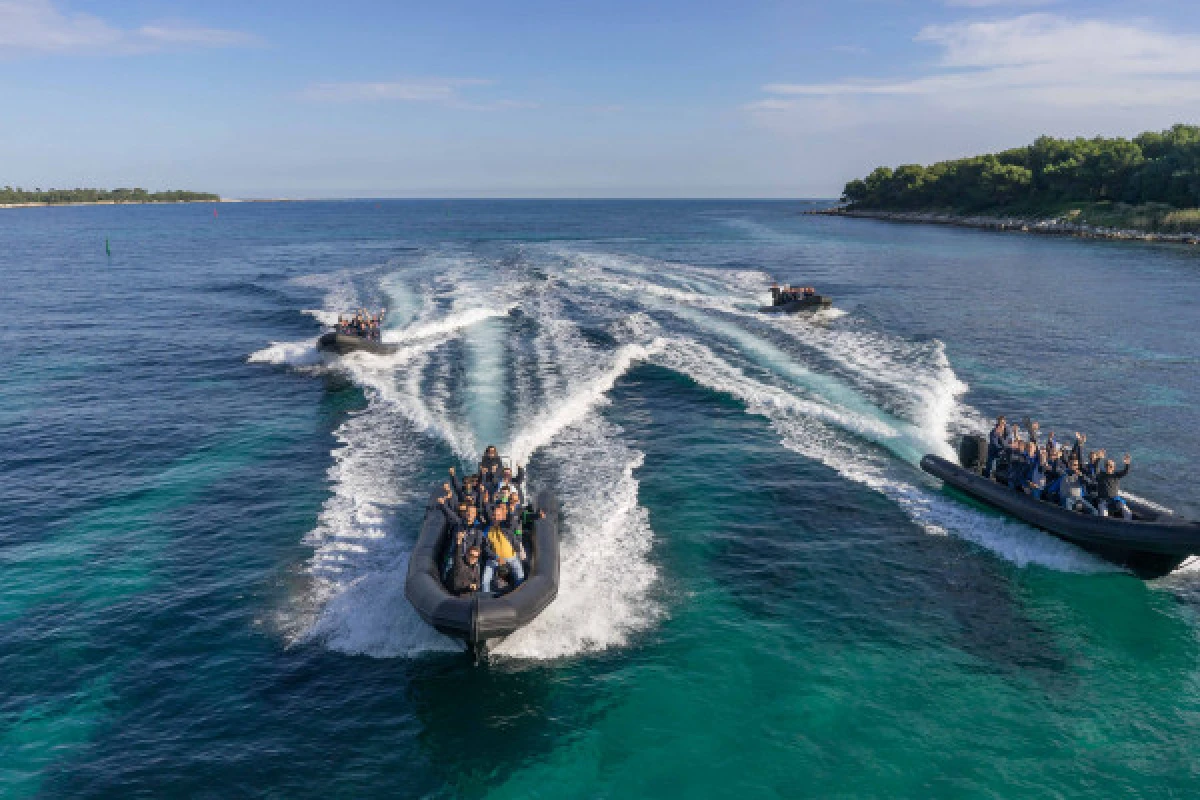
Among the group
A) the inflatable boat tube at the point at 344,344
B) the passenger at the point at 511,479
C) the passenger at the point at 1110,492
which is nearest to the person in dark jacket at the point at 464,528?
the passenger at the point at 511,479

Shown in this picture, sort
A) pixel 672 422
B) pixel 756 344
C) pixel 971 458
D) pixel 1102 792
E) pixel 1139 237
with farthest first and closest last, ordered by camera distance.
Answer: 1. pixel 1139 237
2. pixel 756 344
3. pixel 672 422
4. pixel 971 458
5. pixel 1102 792

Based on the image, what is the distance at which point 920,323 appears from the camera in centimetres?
3903

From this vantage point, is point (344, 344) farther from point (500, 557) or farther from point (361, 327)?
point (500, 557)

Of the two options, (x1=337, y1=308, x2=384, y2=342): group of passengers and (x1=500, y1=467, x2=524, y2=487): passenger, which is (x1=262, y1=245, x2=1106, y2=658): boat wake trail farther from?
(x1=500, y1=467, x2=524, y2=487): passenger

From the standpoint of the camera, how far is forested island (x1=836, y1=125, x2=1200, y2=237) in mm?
83562

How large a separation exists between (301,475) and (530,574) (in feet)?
31.7

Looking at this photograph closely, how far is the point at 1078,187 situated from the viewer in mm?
99312

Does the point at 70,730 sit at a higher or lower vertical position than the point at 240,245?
lower

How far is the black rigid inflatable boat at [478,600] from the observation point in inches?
456

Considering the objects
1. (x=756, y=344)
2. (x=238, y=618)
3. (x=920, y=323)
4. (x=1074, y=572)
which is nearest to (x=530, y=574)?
(x=238, y=618)

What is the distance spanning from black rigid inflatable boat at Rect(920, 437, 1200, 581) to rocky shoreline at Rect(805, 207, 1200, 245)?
79620 millimetres

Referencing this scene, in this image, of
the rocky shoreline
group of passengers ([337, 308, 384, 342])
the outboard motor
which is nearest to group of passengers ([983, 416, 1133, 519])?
the outboard motor

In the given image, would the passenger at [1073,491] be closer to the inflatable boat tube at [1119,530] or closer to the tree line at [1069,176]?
the inflatable boat tube at [1119,530]

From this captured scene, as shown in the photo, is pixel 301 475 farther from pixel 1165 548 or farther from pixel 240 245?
pixel 240 245
